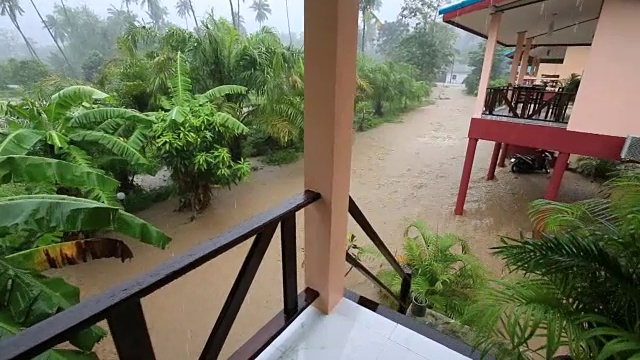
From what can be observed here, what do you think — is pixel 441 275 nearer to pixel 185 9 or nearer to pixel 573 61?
pixel 185 9

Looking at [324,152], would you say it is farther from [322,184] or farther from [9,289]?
[9,289]

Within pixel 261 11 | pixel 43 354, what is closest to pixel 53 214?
pixel 43 354

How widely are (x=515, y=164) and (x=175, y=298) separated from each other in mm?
8120

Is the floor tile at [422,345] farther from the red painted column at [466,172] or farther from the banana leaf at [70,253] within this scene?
the red painted column at [466,172]

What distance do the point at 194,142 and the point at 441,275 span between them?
385 cm

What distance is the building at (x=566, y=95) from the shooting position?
411cm

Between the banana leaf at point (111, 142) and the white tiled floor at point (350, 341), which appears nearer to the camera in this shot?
the white tiled floor at point (350, 341)

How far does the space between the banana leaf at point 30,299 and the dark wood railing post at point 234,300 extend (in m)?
0.69

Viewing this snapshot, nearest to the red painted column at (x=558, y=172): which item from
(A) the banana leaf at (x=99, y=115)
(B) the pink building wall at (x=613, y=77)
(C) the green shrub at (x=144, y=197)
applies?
(B) the pink building wall at (x=613, y=77)

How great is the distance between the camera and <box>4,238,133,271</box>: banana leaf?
1603 millimetres

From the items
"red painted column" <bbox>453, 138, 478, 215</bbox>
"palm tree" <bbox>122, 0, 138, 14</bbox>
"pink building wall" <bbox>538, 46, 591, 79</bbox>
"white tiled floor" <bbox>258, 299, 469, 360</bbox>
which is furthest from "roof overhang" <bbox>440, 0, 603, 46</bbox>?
"white tiled floor" <bbox>258, 299, 469, 360</bbox>

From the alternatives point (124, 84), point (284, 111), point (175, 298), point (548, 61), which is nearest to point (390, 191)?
point (284, 111)

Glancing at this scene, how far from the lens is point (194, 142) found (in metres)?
4.78

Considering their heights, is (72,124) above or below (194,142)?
above
